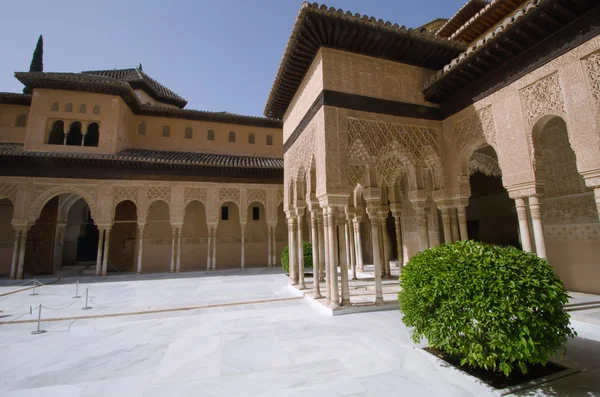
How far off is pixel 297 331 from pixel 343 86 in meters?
4.94

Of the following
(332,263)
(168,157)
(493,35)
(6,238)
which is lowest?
(332,263)

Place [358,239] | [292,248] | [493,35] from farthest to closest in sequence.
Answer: [358,239] → [292,248] → [493,35]

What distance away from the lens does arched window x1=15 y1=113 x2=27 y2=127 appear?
578 inches

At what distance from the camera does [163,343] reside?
439cm

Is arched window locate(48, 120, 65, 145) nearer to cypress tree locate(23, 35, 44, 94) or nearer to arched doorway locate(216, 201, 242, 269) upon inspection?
cypress tree locate(23, 35, 44, 94)

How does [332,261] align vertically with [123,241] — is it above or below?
below

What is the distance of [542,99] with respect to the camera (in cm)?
499

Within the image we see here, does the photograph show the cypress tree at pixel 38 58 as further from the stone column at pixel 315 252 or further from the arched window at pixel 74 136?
the stone column at pixel 315 252

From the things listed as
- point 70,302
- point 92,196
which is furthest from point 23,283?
point 70,302

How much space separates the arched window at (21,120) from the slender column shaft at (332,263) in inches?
699


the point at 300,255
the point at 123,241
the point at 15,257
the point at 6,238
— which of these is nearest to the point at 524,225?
the point at 300,255

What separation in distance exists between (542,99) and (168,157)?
47.3 feet

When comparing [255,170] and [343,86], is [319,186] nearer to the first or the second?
[343,86]

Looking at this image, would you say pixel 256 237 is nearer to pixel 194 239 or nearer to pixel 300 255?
pixel 194 239
